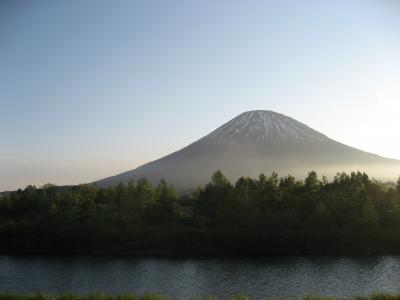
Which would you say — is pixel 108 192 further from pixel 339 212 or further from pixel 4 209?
pixel 339 212

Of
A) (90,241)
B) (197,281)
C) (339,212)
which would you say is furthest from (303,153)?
(197,281)

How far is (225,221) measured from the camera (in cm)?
3928

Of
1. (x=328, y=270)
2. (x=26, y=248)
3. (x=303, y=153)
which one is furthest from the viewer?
(x=303, y=153)

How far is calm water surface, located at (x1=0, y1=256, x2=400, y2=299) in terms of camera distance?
77.9ft

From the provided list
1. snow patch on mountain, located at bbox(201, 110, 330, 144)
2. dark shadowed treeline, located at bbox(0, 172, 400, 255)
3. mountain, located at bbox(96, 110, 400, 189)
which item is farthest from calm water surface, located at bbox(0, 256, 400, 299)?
snow patch on mountain, located at bbox(201, 110, 330, 144)

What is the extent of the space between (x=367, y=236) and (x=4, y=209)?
36566mm

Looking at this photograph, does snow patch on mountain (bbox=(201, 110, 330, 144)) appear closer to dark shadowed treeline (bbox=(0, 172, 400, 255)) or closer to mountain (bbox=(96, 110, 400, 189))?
mountain (bbox=(96, 110, 400, 189))

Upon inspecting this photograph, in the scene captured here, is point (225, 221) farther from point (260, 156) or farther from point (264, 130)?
point (264, 130)

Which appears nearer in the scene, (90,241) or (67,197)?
(90,241)

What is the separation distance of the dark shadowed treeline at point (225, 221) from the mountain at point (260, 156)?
50.3 m

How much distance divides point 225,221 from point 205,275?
11.7 metres

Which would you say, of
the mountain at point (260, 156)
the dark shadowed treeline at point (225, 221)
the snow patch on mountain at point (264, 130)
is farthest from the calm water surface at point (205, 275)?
the snow patch on mountain at point (264, 130)

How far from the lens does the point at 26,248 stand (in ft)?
128

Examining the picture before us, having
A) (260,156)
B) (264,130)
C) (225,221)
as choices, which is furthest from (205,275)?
(264,130)
